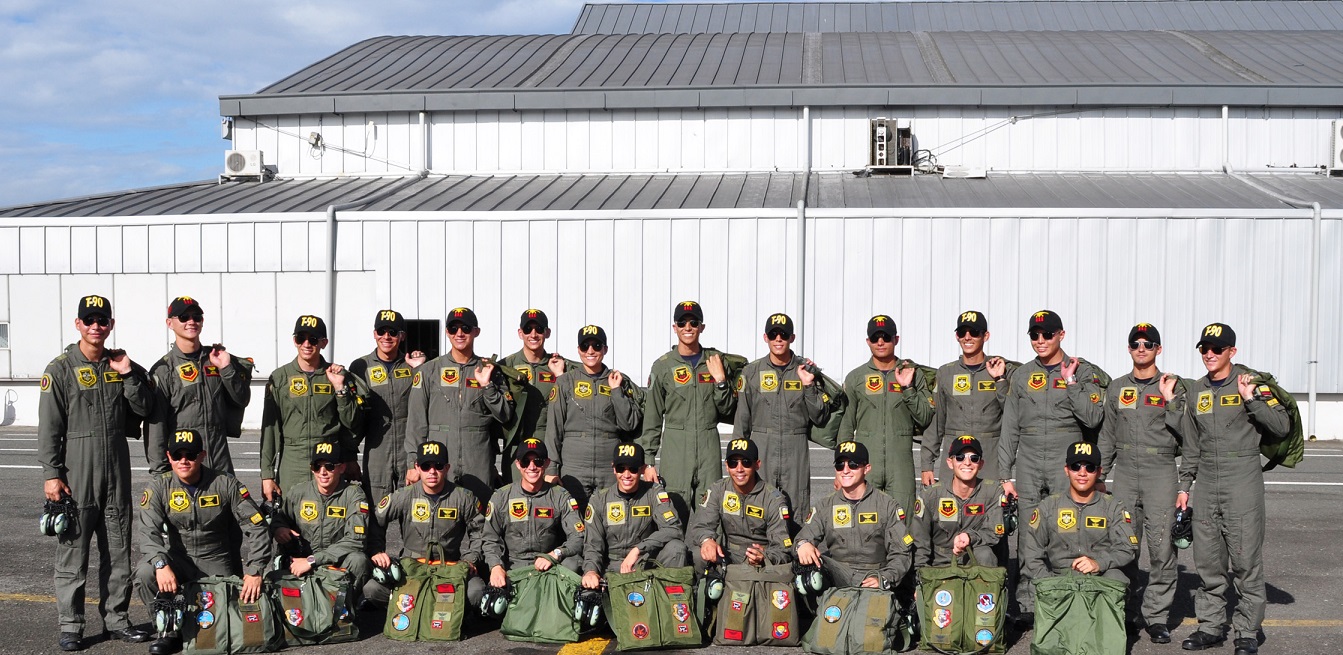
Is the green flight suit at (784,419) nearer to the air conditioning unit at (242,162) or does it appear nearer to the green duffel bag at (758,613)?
the green duffel bag at (758,613)

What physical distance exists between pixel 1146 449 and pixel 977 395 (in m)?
1.27

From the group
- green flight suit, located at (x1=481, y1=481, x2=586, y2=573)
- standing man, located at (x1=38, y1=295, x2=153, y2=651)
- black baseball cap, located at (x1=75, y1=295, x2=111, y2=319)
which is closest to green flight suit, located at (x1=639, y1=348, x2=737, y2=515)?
green flight suit, located at (x1=481, y1=481, x2=586, y2=573)

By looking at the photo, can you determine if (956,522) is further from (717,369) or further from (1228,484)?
(717,369)

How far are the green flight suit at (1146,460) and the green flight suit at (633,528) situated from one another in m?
3.09

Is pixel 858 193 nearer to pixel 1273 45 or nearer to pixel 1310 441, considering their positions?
pixel 1310 441

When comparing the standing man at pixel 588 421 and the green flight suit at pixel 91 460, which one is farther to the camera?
the standing man at pixel 588 421

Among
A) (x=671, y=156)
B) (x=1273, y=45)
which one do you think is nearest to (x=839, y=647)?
(x=671, y=156)

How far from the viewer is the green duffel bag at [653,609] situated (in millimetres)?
7125

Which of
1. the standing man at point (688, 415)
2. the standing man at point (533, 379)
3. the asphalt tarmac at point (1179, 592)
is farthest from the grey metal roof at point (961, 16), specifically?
the standing man at point (688, 415)

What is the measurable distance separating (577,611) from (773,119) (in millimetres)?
17815

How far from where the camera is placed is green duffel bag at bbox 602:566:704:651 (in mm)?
7125

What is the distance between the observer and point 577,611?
7.29m

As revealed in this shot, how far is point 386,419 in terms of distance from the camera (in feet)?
29.0

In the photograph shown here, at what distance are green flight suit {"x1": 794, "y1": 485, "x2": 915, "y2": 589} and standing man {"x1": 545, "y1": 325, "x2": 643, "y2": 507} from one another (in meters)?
1.80
